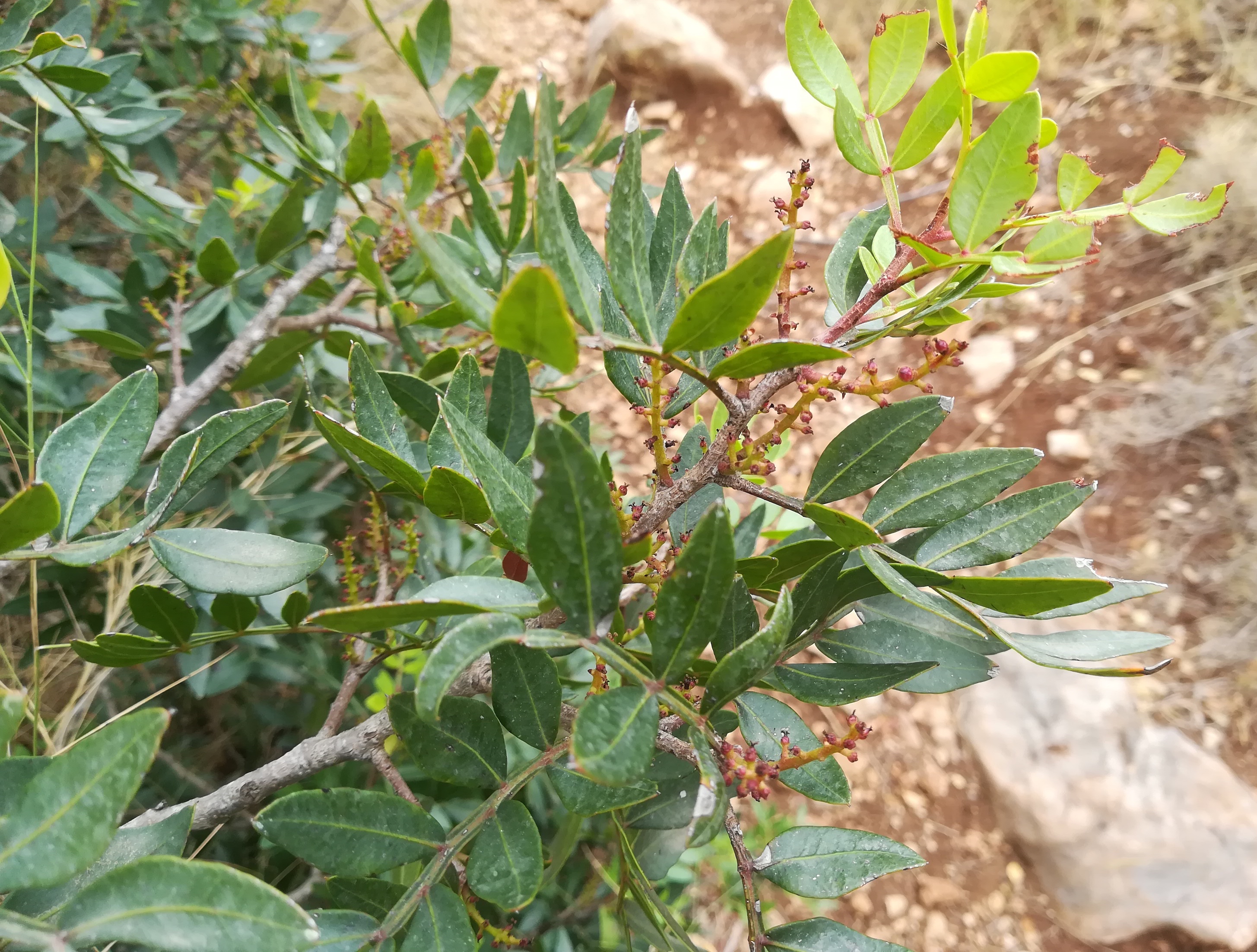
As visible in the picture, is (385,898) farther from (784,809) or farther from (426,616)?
(784,809)

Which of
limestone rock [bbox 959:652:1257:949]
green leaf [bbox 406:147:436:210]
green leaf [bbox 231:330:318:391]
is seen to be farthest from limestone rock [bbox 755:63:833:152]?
green leaf [bbox 231:330:318:391]

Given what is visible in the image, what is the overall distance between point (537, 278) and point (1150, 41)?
395cm

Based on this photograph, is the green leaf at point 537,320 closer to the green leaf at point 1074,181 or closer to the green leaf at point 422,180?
the green leaf at point 1074,181

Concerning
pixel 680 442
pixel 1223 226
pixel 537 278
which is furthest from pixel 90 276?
pixel 1223 226

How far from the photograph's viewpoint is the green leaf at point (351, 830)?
Result: 365mm

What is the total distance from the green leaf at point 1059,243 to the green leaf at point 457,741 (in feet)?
1.16

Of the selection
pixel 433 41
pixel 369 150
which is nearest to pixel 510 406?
pixel 369 150

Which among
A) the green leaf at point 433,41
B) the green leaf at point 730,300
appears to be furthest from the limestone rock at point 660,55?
the green leaf at point 730,300

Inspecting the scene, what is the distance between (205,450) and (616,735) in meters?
0.28

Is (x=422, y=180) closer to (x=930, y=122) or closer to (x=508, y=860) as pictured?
(x=930, y=122)

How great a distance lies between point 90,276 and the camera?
92 centimetres

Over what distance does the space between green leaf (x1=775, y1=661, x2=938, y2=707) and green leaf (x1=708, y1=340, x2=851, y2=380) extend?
0.57ft

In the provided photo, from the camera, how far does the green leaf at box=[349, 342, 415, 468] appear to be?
42 cm

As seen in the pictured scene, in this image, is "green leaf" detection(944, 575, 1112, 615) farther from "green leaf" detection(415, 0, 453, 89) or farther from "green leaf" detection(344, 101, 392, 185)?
"green leaf" detection(415, 0, 453, 89)
